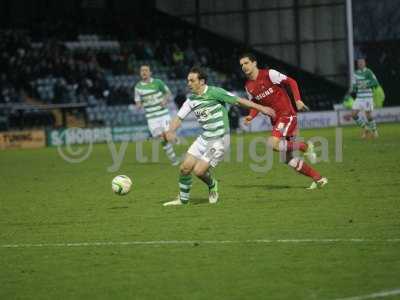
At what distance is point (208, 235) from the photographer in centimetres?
1133

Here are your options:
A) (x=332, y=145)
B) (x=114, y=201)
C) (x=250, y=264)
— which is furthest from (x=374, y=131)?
(x=250, y=264)

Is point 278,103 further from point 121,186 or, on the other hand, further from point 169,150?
point 169,150

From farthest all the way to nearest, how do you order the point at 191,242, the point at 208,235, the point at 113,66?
the point at 113,66 → the point at 208,235 → the point at 191,242

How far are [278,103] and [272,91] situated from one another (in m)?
0.24

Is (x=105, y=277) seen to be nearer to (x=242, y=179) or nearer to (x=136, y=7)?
(x=242, y=179)

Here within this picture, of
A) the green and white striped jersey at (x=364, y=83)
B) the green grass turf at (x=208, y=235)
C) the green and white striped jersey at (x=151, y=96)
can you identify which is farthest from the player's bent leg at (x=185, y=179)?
the green and white striped jersey at (x=364, y=83)

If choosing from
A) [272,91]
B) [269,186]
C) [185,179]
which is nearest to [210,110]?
[185,179]

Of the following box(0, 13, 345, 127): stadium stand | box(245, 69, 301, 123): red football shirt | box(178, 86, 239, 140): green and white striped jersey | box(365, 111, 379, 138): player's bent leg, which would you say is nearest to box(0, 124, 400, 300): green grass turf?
box(178, 86, 239, 140): green and white striped jersey

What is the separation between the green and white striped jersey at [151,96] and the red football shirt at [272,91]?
781cm

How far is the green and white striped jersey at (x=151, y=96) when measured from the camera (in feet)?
78.1

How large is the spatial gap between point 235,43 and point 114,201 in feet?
103

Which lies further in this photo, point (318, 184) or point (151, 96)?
point (151, 96)

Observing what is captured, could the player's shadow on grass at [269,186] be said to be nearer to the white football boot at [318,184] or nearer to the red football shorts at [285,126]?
the white football boot at [318,184]

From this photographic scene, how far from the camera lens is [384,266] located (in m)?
8.98
